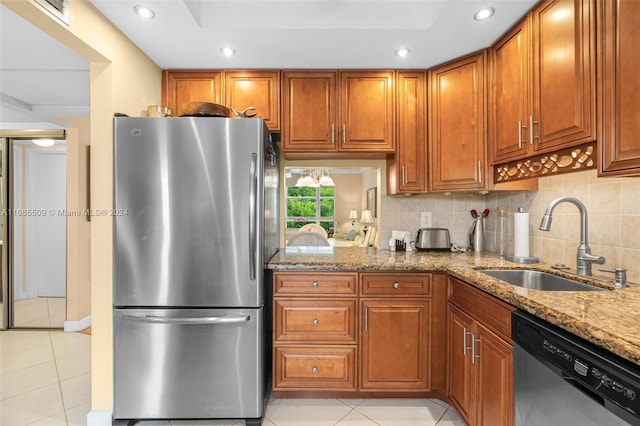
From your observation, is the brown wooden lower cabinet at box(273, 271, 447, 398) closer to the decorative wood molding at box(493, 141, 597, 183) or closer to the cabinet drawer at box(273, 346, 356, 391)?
the cabinet drawer at box(273, 346, 356, 391)

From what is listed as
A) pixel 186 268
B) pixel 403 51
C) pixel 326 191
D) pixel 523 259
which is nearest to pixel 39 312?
pixel 186 268

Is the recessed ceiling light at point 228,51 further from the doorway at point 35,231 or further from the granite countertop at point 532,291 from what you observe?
the doorway at point 35,231

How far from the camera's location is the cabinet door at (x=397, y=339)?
1.94 metres

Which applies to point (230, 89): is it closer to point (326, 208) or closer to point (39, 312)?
point (39, 312)

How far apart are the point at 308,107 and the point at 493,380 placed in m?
2.00

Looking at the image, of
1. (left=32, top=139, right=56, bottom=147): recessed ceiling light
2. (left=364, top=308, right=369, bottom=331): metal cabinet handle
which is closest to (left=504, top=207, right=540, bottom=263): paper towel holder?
(left=364, top=308, right=369, bottom=331): metal cabinet handle

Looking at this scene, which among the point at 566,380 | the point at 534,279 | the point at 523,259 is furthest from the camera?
the point at 523,259

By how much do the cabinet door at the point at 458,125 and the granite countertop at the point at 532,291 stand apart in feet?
1.85

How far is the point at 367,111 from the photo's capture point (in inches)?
89.9

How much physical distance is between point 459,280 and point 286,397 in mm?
1378

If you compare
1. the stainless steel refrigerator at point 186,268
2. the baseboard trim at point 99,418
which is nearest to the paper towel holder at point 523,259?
the stainless steel refrigerator at point 186,268

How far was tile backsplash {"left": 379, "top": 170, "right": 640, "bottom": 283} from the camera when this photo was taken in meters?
1.45

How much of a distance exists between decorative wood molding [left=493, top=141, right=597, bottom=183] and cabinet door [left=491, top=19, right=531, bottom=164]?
7 centimetres

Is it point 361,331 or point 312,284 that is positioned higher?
point 312,284
